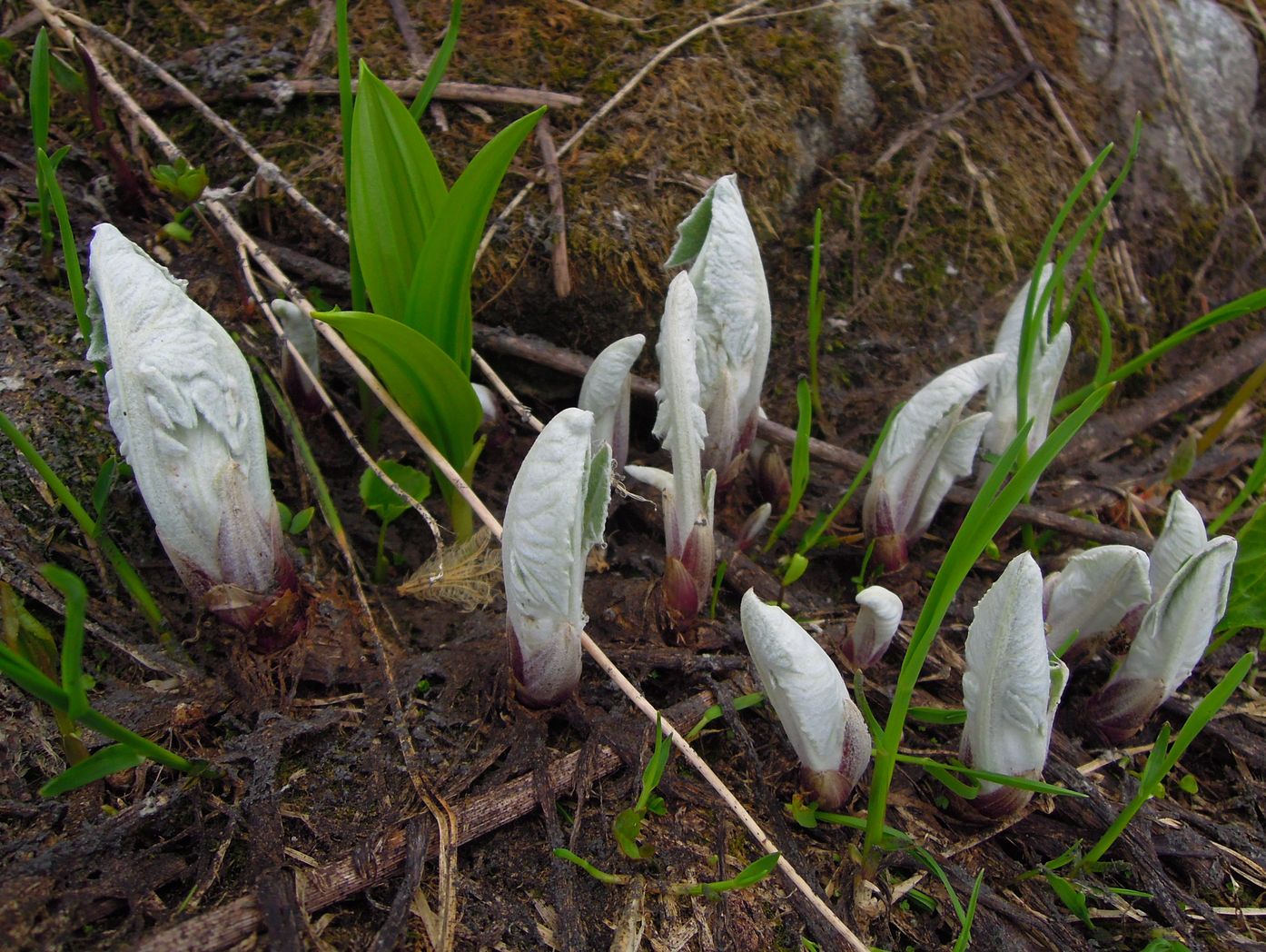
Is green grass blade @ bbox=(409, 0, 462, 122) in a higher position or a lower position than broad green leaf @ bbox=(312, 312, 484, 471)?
higher

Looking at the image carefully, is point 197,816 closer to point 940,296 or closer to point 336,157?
point 336,157

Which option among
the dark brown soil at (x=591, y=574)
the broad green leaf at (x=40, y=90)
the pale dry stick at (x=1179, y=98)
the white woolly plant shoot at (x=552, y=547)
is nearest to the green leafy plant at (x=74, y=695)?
the dark brown soil at (x=591, y=574)

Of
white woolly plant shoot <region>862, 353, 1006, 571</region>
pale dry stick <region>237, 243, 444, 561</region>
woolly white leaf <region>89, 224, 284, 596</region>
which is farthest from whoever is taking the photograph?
white woolly plant shoot <region>862, 353, 1006, 571</region>

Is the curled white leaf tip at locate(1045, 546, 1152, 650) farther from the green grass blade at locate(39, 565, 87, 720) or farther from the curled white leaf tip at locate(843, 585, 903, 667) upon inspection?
the green grass blade at locate(39, 565, 87, 720)

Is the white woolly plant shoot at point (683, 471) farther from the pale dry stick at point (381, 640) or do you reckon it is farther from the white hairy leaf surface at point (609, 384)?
the pale dry stick at point (381, 640)

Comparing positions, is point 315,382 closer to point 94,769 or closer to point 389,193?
point 389,193

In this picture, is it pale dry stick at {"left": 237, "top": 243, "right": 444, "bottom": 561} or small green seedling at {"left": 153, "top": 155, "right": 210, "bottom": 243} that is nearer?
pale dry stick at {"left": 237, "top": 243, "right": 444, "bottom": 561}

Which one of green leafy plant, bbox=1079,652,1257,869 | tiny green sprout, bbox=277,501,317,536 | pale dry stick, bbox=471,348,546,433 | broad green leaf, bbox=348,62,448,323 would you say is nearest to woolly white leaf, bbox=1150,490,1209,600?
green leafy plant, bbox=1079,652,1257,869
